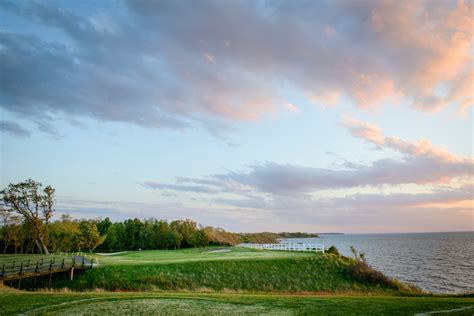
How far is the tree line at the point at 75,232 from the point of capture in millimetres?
70625

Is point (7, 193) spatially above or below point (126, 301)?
above

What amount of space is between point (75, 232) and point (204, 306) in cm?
6876

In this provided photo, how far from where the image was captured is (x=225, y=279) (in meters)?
40.6

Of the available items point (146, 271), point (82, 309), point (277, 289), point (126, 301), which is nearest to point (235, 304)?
point (126, 301)

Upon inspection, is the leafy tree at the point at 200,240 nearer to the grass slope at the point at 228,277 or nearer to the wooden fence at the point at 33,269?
the grass slope at the point at 228,277

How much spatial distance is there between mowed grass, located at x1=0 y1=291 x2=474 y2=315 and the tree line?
168ft

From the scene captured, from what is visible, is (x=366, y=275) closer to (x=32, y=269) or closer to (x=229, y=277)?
(x=229, y=277)

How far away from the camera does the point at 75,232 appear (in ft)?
269

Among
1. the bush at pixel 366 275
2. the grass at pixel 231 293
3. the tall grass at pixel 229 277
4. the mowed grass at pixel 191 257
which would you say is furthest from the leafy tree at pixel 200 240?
the bush at pixel 366 275

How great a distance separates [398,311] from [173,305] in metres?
12.5

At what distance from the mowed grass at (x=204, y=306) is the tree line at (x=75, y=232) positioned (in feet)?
168

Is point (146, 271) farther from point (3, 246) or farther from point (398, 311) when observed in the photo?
point (3, 246)

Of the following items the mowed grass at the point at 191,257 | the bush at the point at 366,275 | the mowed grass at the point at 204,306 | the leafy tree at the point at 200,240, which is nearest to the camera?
the mowed grass at the point at 204,306

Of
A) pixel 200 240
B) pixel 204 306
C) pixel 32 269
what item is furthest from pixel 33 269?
pixel 200 240
